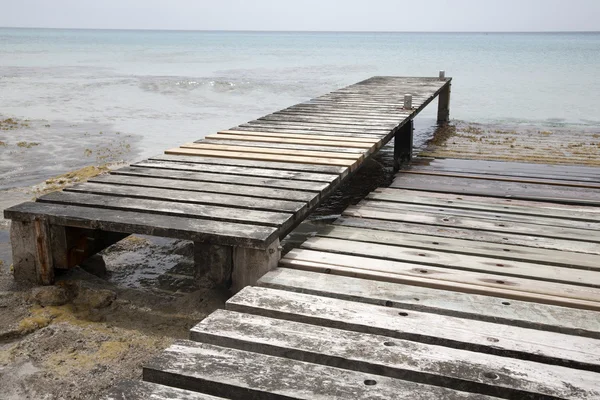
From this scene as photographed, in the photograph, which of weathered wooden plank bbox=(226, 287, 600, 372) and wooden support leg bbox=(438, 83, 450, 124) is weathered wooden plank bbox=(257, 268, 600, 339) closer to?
weathered wooden plank bbox=(226, 287, 600, 372)

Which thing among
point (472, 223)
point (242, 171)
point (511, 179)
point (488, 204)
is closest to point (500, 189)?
point (511, 179)

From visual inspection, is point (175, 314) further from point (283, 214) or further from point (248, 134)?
point (248, 134)

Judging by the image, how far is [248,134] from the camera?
255 inches

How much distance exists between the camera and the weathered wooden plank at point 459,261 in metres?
3.28

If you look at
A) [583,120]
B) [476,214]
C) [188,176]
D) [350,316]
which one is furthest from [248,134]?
[583,120]

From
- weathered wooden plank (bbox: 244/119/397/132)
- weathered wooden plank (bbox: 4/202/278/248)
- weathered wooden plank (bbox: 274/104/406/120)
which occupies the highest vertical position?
weathered wooden plank (bbox: 274/104/406/120)

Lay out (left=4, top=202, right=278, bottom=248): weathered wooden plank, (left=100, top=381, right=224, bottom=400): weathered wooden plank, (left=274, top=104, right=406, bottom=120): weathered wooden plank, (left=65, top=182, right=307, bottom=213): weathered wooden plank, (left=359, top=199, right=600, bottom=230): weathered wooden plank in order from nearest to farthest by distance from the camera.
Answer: (left=100, top=381, right=224, bottom=400): weathered wooden plank → (left=4, top=202, right=278, bottom=248): weathered wooden plank → (left=65, top=182, right=307, bottom=213): weathered wooden plank → (left=359, top=199, right=600, bottom=230): weathered wooden plank → (left=274, top=104, right=406, bottom=120): weathered wooden plank

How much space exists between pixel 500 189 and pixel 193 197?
9.58 ft

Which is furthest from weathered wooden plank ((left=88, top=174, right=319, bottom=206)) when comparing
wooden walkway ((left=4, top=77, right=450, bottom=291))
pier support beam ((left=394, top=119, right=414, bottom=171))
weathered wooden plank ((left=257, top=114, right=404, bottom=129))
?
pier support beam ((left=394, top=119, right=414, bottom=171))

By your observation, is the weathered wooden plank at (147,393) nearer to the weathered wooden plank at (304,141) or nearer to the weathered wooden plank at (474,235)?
the weathered wooden plank at (474,235)

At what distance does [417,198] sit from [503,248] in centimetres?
132

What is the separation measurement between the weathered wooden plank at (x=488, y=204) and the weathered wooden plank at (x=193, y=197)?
1.23 meters

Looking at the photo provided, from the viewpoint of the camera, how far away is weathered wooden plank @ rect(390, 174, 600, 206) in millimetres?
5219

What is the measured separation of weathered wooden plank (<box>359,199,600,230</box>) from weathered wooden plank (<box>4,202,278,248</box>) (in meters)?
1.51
